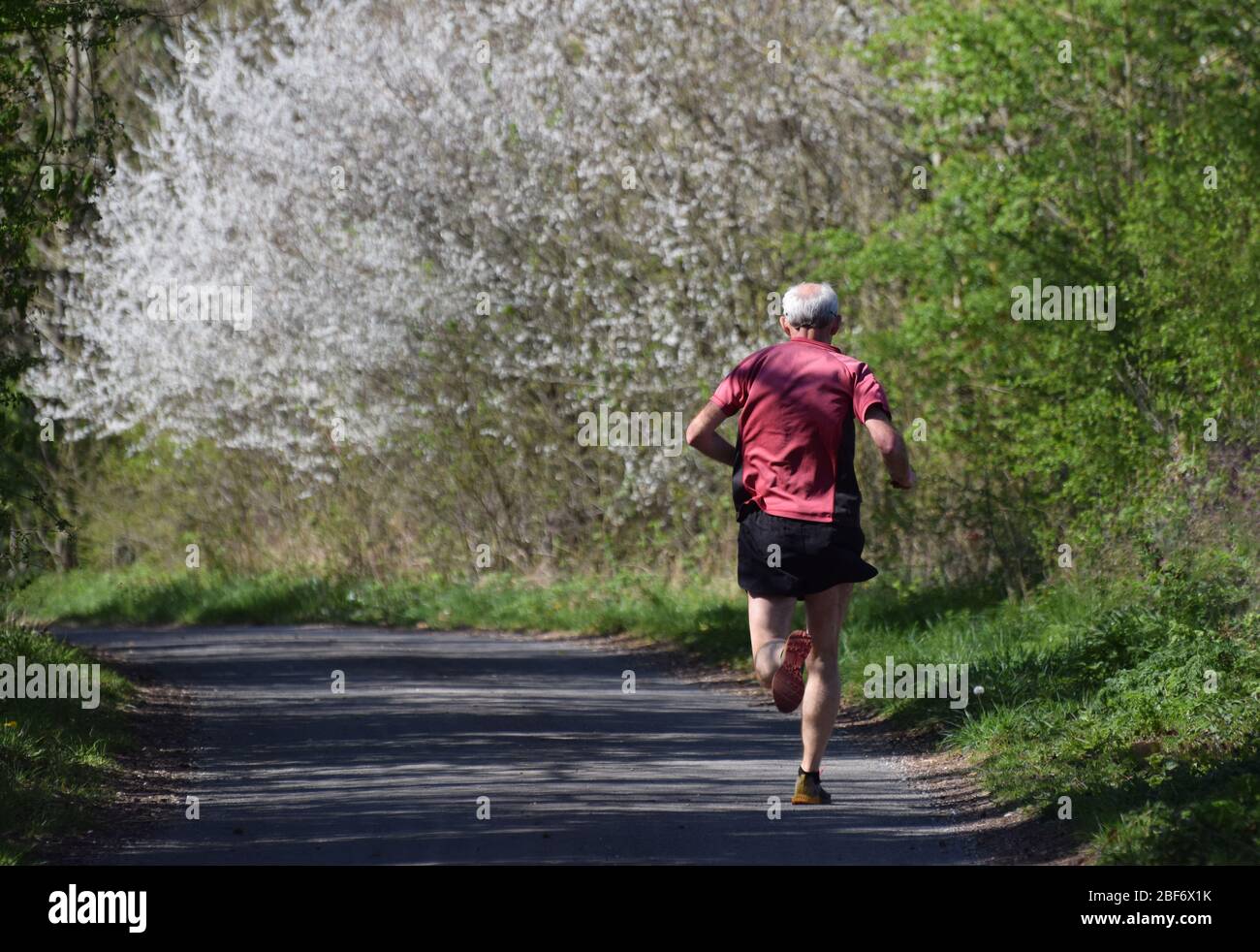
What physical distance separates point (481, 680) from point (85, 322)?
48.2ft

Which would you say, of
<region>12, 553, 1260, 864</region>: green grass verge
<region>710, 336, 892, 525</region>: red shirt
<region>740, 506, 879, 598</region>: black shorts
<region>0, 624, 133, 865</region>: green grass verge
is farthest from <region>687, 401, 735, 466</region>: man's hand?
<region>0, 624, 133, 865</region>: green grass verge

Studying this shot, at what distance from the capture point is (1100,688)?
10367 millimetres

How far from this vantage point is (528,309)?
2348 centimetres

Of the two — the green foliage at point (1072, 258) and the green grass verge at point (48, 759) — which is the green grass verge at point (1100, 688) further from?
the green grass verge at point (48, 759)

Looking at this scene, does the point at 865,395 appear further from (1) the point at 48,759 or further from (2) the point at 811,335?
(1) the point at 48,759

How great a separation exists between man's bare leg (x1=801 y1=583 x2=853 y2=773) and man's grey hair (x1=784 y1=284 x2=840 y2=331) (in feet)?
3.55

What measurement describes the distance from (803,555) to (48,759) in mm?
4113

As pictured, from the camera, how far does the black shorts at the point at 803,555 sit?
784cm

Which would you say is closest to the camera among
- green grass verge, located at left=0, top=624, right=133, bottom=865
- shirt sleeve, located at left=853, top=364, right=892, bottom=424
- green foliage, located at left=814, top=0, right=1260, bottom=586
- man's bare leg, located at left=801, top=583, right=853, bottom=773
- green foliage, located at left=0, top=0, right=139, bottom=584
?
shirt sleeve, located at left=853, top=364, right=892, bottom=424

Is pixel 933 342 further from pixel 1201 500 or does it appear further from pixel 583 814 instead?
pixel 583 814

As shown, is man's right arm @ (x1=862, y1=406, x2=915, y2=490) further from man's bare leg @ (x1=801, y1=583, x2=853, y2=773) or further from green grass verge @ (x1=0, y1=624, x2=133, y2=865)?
green grass verge @ (x1=0, y1=624, x2=133, y2=865)

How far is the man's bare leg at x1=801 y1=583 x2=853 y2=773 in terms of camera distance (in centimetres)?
802

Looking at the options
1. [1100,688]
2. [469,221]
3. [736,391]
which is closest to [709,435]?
[736,391]
